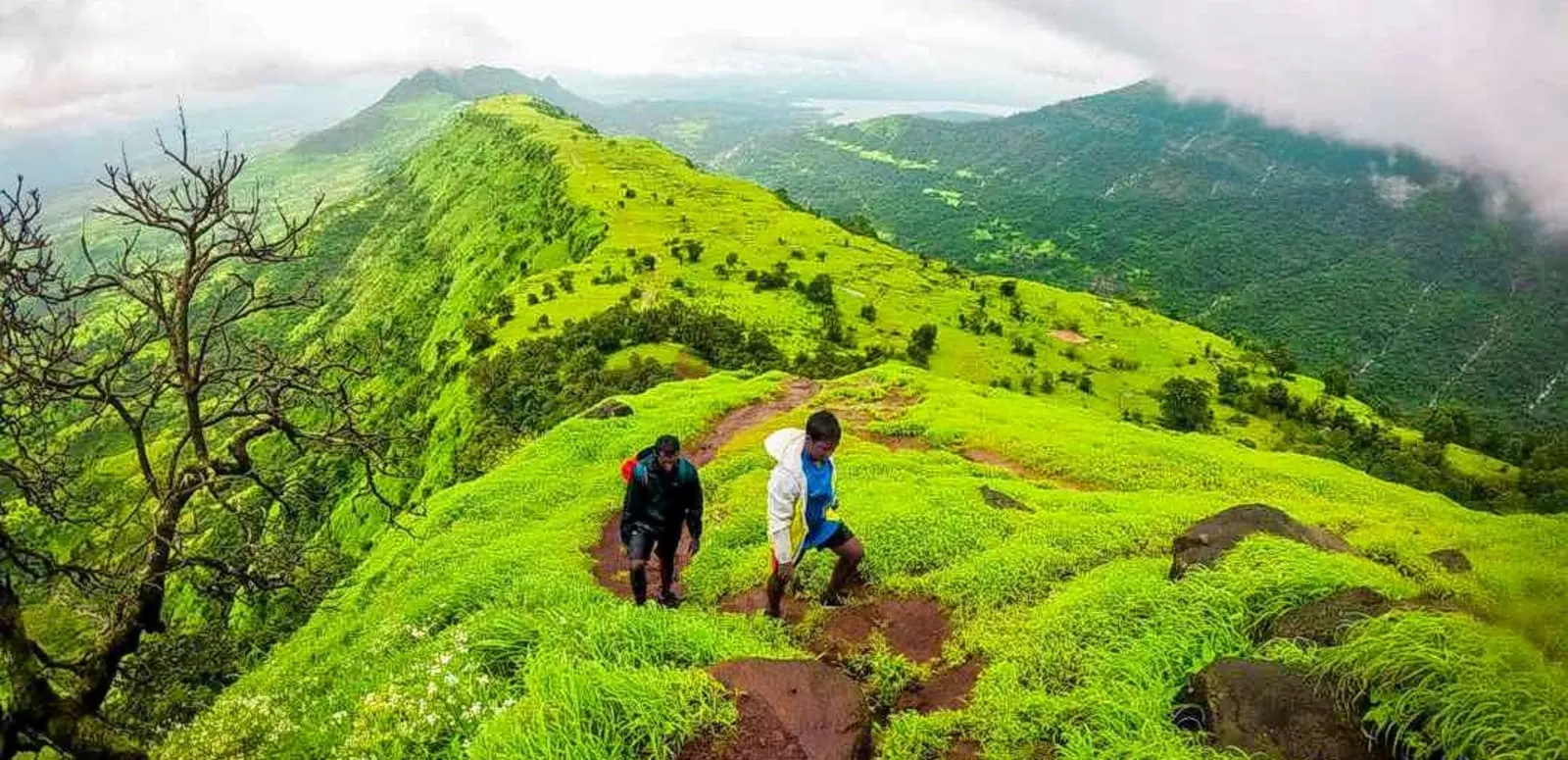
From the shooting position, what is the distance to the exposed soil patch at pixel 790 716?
316 inches

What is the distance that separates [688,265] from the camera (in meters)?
87.7

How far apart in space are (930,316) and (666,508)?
85.6m

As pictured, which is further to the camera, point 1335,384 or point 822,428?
point 1335,384

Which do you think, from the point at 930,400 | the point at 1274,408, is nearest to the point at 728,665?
the point at 930,400

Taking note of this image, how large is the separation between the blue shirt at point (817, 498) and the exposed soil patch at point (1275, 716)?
17.0 ft

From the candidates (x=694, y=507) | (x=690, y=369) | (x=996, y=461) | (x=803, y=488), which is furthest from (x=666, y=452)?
(x=690, y=369)

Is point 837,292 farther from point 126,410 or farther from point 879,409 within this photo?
point 126,410

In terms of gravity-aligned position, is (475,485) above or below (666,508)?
below

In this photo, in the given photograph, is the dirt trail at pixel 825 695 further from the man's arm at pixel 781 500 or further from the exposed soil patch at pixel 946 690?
the man's arm at pixel 781 500

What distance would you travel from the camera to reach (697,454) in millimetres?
27000

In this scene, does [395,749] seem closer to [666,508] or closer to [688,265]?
[666,508]

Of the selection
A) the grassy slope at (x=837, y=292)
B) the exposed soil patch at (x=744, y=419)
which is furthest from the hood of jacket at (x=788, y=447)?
the grassy slope at (x=837, y=292)

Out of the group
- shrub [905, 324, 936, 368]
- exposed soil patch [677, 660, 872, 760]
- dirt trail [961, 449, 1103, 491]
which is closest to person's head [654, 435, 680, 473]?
exposed soil patch [677, 660, 872, 760]

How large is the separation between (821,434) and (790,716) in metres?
3.88
